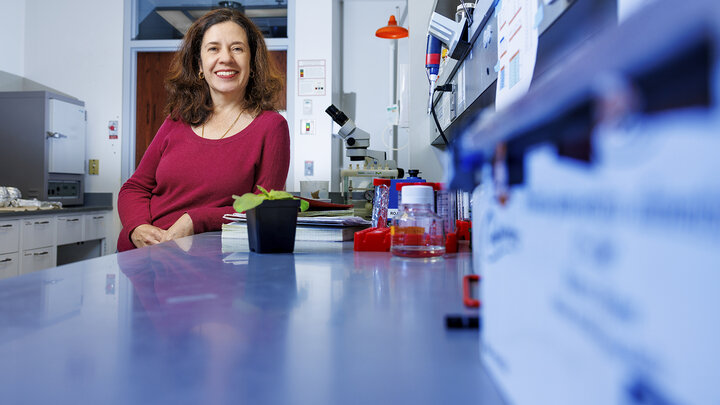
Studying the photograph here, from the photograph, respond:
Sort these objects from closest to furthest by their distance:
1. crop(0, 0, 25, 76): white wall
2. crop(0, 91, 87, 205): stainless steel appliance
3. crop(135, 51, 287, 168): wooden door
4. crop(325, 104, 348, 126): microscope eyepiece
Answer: crop(325, 104, 348, 126): microscope eyepiece → crop(0, 91, 87, 205): stainless steel appliance → crop(0, 0, 25, 76): white wall → crop(135, 51, 287, 168): wooden door

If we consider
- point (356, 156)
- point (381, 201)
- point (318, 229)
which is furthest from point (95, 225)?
point (318, 229)

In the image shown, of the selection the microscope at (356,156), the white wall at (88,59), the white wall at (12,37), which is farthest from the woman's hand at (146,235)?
the white wall at (12,37)

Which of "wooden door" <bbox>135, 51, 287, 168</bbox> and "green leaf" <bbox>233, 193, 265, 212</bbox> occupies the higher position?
"wooden door" <bbox>135, 51, 287, 168</bbox>

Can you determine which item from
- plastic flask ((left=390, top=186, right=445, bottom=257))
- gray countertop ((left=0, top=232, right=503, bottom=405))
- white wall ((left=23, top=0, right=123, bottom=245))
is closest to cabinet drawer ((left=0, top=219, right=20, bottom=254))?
white wall ((left=23, top=0, right=123, bottom=245))

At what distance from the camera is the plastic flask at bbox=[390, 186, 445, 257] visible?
2.55ft

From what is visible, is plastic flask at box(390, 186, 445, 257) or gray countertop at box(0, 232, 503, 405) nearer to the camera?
gray countertop at box(0, 232, 503, 405)

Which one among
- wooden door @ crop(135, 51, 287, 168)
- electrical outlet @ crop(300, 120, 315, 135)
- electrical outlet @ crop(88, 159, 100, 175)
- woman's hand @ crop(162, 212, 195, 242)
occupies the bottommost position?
woman's hand @ crop(162, 212, 195, 242)

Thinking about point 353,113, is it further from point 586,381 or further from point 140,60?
point 586,381

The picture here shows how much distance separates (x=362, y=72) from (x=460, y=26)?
3121mm

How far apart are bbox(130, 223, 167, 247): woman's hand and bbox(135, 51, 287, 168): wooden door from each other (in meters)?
2.85

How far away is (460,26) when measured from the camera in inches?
52.0

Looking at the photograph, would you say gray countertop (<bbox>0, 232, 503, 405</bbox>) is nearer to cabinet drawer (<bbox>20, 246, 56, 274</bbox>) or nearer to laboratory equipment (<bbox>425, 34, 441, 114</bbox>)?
laboratory equipment (<bbox>425, 34, 441, 114</bbox>)

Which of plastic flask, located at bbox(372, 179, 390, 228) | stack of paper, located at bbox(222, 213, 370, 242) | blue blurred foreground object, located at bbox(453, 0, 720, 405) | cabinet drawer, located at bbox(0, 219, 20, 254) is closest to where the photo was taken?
blue blurred foreground object, located at bbox(453, 0, 720, 405)

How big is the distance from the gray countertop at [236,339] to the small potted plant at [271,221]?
220 millimetres
